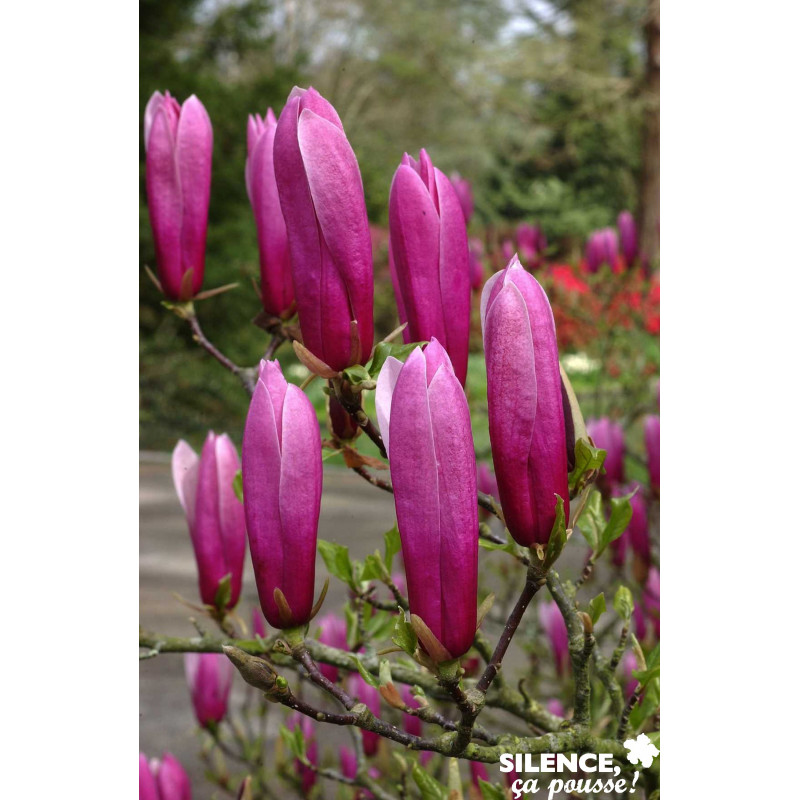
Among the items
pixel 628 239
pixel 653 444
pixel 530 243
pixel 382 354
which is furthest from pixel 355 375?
pixel 530 243

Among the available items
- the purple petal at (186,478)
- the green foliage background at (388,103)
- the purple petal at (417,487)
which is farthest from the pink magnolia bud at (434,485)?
the green foliage background at (388,103)

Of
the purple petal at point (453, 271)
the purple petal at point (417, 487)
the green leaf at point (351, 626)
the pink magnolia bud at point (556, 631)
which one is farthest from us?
the pink magnolia bud at point (556, 631)

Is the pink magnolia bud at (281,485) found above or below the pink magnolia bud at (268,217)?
below

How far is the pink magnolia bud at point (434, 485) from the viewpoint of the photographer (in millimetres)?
408

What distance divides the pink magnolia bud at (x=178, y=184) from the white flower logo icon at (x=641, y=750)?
45 centimetres

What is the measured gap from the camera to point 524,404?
438 mm

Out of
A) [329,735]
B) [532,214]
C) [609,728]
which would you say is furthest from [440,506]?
[532,214]

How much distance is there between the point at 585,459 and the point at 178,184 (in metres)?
0.39

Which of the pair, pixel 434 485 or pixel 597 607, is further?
pixel 597 607

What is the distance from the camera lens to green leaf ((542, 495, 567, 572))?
1.44 feet

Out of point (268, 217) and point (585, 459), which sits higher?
point (268, 217)

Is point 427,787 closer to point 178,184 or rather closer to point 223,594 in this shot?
point 223,594

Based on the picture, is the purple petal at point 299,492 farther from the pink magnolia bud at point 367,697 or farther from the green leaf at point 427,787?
the pink magnolia bud at point 367,697

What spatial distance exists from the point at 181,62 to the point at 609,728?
4.22ft
